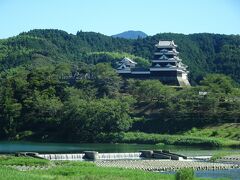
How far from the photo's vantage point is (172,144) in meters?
62.3

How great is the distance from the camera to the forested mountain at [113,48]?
117 meters

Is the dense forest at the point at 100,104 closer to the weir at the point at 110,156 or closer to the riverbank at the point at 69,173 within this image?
the weir at the point at 110,156

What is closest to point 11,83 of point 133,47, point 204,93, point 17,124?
point 17,124

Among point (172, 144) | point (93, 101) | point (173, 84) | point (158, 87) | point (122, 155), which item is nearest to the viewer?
point (122, 155)

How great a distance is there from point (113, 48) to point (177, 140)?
9743cm

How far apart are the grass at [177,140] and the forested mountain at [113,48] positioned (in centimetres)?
3863

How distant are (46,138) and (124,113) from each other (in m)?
10.7

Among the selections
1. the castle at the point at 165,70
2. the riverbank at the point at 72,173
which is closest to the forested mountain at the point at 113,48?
the castle at the point at 165,70

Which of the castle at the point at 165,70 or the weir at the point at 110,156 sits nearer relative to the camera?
the weir at the point at 110,156

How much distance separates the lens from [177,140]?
62719 millimetres

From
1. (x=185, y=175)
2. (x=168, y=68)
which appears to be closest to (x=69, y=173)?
(x=185, y=175)

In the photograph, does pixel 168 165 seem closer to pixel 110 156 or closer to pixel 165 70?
pixel 110 156

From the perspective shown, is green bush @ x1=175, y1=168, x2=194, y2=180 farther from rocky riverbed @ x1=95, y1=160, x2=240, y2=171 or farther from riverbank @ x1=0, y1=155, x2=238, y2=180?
rocky riverbed @ x1=95, y1=160, x2=240, y2=171

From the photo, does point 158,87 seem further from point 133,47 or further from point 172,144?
point 133,47
